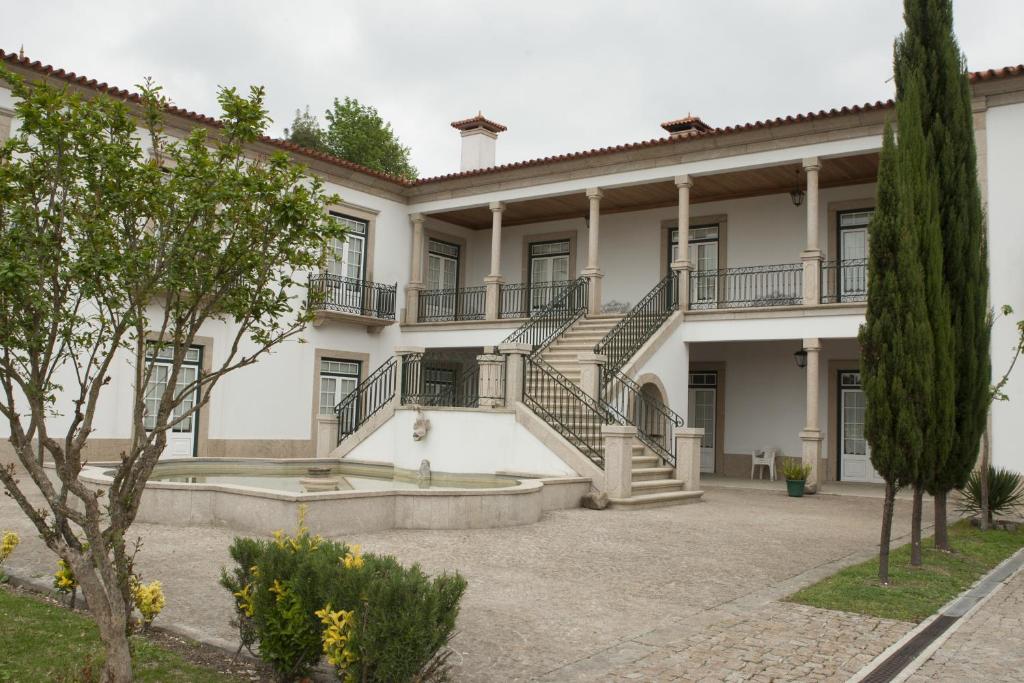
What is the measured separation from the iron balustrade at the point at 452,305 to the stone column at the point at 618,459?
8.18 m

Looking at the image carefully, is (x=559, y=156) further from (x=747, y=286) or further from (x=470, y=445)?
(x=470, y=445)

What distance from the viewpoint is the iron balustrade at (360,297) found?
18.1 meters

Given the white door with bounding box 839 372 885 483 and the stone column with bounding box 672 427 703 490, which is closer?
the stone column with bounding box 672 427 703 490

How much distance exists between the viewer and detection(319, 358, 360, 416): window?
60.1 ft

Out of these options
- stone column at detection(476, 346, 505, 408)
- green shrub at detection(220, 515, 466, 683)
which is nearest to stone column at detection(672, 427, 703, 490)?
stone column at detection(476, 346, 505, 408)

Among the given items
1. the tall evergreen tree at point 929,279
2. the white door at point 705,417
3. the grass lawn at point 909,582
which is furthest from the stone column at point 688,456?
the white door at point 705,417

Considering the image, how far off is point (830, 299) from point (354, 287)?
9540 millimetres

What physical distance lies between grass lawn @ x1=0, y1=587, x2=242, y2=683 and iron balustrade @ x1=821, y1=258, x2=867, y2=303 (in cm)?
1357

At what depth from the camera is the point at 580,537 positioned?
877 cm

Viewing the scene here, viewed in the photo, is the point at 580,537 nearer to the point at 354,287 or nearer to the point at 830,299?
the point at 830,299

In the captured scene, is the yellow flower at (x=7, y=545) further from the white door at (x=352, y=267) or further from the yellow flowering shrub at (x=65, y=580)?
the white door at (x=352, y=267)

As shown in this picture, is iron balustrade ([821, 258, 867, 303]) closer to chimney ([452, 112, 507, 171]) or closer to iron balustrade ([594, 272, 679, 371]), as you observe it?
iron balustrade ([594, 272, 679, 371])

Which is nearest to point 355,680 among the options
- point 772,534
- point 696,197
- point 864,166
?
point 772,534

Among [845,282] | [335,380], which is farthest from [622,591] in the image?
[335,380]
